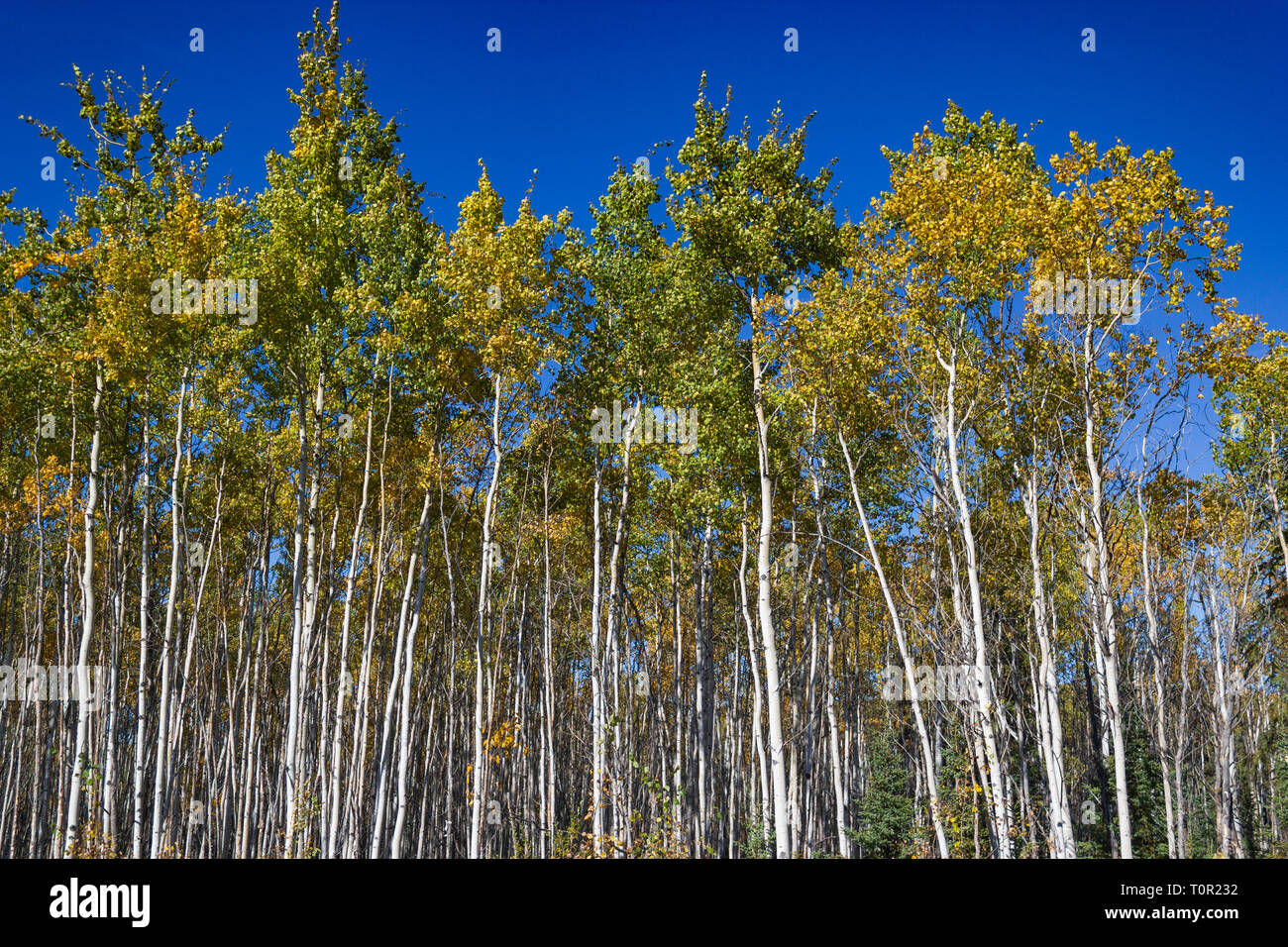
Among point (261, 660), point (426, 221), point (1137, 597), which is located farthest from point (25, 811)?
point (1137, 597)

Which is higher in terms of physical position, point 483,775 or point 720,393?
point 720,393

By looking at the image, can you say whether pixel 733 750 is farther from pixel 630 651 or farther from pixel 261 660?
pixel 261 660

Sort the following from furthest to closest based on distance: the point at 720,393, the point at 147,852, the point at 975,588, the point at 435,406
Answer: the point at 435,406
the point at 720,393
the point at 147,852
the point at 975,588

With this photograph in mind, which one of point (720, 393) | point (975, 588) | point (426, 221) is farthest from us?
point (426, 221)

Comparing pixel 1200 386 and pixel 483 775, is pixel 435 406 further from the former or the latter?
pixel 1200 386

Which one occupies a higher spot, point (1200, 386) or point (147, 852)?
point (1200, 386)

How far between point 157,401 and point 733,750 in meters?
17.9

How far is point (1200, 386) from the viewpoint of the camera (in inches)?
485

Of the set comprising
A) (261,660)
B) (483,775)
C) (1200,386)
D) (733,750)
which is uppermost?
(1200,386)

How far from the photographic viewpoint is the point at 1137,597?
53.0 ft

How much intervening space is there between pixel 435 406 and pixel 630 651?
12184 millimetres

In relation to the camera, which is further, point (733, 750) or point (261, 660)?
point (733, 750)

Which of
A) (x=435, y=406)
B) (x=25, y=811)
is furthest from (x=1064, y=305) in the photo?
(x=25, y=811)

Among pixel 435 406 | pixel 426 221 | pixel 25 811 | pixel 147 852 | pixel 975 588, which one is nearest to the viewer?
pixel 975 588
